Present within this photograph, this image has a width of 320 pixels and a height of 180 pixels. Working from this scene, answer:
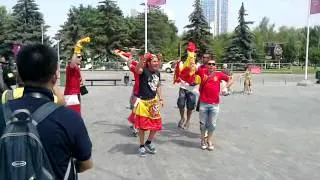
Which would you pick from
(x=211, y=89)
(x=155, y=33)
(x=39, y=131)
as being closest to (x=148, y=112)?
(x=211, y=89)

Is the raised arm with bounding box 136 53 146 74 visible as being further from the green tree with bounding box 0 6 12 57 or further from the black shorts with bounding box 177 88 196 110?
the green tree with bounding box 0 6 12 57

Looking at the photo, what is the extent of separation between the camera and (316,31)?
124 meters

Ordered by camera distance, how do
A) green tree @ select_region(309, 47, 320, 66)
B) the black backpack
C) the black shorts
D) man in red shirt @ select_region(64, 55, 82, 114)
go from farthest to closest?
green tree @ select_region(309, 47, 320, 66) → the black shorts → man in red shirt @ select_region(64, 55, 82, 114) → the black backpack

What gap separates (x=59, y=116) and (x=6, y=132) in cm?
28

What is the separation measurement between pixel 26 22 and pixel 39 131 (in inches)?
2550

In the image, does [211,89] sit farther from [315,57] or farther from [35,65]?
[315,57]

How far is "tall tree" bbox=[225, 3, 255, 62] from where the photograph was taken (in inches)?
2515

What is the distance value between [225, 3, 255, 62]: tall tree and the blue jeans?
182 ft

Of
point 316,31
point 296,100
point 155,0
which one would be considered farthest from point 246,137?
point 316,31

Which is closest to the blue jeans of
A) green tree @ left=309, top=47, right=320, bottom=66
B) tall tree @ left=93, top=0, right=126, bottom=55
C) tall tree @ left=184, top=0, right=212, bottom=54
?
tall tree @ left=184, top=0, right=212, bottom=54

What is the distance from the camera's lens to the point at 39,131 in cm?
248

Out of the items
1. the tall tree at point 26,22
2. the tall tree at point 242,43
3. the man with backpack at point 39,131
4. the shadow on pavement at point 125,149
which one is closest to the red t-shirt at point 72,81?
the shadow on pavement at point 125,149

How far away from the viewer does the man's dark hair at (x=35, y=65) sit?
2.62 m

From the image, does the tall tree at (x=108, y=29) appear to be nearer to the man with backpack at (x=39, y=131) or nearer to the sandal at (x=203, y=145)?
the sandal at (x=203, y=145)
